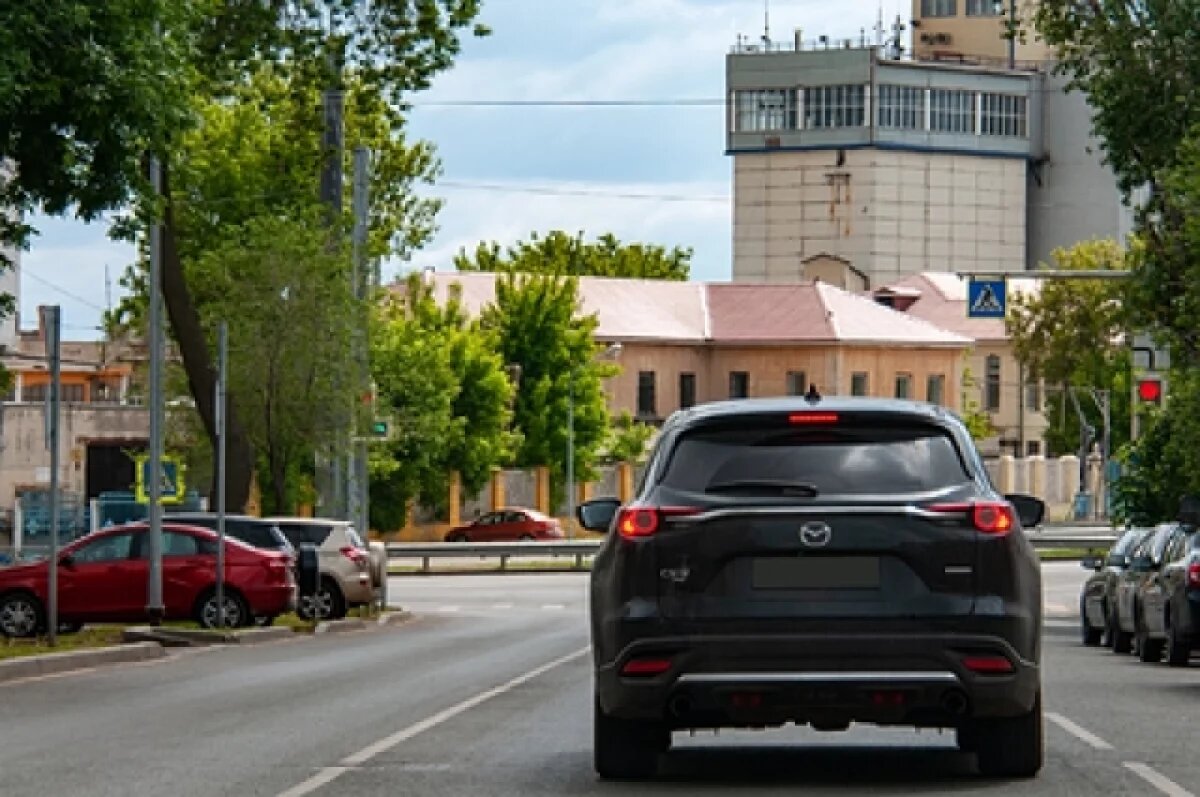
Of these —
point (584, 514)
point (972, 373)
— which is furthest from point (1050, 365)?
point (584, 514)

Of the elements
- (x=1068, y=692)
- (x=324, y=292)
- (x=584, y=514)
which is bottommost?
(x=1068, y=692)

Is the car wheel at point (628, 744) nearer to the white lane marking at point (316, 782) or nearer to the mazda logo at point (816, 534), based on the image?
the white lane marking at point (316, 782)

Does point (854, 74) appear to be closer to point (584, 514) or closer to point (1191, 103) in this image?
point (1191, 103)

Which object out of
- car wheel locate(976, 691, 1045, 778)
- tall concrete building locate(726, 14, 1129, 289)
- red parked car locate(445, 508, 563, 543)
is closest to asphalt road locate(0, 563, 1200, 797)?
car wheel locate(976, 691, 1045, 778)

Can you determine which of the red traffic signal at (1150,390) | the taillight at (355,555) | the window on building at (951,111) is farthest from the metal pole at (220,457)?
the window on building at (951,111)

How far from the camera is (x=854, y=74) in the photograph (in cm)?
15762

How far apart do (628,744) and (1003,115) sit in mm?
148419

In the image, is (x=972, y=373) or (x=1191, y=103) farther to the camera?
(x=972, y=373)

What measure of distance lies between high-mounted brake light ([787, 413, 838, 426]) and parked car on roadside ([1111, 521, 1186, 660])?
16.8m

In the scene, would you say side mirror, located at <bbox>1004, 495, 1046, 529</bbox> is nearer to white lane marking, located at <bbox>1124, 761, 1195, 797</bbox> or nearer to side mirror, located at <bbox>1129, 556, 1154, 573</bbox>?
white lane marking, located at <bbox>1124, 761, 1195, 797</bbox>

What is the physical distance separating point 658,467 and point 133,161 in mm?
14138

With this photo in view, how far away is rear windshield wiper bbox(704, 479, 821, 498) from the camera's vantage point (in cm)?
1280

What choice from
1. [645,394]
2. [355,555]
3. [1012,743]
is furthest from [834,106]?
[1012,743]

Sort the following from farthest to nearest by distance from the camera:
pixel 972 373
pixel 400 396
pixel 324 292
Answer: pixel 972 373, pixel 400 396, pixel 324 292
